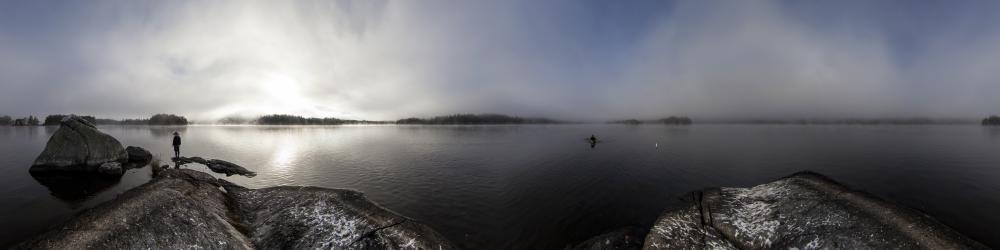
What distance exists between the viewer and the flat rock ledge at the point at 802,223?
1132 centimetres

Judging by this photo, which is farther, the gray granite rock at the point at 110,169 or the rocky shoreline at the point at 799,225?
the gray granite rock at the point at 110,169

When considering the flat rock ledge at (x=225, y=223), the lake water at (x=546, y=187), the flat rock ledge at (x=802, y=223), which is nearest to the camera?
the flat rock ledge at (x=225, y=223)

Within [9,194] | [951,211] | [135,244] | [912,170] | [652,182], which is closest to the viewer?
[135,244]

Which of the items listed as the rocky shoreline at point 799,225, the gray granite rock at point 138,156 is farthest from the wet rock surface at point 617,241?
the gray granite rock at point 138,156

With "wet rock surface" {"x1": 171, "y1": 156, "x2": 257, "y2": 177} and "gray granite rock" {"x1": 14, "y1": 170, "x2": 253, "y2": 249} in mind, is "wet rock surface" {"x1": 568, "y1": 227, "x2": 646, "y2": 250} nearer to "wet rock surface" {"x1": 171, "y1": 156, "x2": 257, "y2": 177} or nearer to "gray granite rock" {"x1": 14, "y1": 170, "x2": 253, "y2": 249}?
"gray granite rock" {"x1": 14, "y1": 170, "x2": 253, "y2": 249}

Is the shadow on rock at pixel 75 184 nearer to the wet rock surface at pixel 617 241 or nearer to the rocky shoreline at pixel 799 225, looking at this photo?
the wet rock surface at pixel 617 241

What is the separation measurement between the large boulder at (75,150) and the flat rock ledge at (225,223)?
92.0 feet

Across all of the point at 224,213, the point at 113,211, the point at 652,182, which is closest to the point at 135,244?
the point at 113,211

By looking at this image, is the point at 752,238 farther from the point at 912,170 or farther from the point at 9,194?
the point at 9,194

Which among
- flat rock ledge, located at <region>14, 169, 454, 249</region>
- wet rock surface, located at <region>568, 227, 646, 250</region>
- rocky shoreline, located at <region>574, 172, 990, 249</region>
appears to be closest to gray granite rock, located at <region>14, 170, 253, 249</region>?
flat rock ledge, located at <region>14, 169, 454, 249</region>

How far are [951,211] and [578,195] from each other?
25.4m

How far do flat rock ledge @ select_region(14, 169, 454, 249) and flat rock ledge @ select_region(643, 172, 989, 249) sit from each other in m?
11.9

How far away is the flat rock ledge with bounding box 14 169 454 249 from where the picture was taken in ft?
33.7

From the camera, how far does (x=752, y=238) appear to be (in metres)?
13.6
